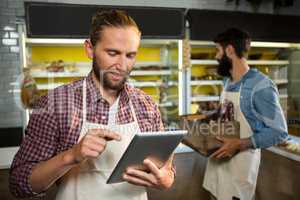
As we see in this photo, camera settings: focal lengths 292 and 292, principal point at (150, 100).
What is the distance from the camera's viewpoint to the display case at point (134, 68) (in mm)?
2104

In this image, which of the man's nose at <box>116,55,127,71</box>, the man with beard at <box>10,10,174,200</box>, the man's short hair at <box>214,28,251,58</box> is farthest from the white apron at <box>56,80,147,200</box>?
the man's short hair at <box>214,28,251,58</box>

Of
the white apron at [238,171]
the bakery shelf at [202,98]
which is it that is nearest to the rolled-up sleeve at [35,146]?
the white apron at [238,171]

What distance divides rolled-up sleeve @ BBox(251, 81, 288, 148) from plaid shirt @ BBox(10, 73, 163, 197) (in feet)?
2.22

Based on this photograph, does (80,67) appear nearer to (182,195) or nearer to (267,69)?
(182,195)

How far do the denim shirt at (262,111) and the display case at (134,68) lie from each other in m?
0.91

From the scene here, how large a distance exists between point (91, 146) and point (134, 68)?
175 cm

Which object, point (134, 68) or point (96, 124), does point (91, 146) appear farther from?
point (134, 68)

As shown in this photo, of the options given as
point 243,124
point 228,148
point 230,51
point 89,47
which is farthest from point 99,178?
point 230,51

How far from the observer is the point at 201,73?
236cm

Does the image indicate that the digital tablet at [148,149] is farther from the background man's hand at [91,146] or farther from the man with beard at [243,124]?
the man with beard at [243,124]

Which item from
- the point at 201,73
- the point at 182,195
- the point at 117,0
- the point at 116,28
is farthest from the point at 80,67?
the point at 116,28

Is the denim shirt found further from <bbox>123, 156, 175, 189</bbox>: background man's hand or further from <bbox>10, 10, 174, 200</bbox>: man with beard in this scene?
<bbox>123, 156, 175, 189</bbox>: background man's hand

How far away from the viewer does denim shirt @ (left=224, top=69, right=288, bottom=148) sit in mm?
1343

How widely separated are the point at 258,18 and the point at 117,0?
1.08 metres
